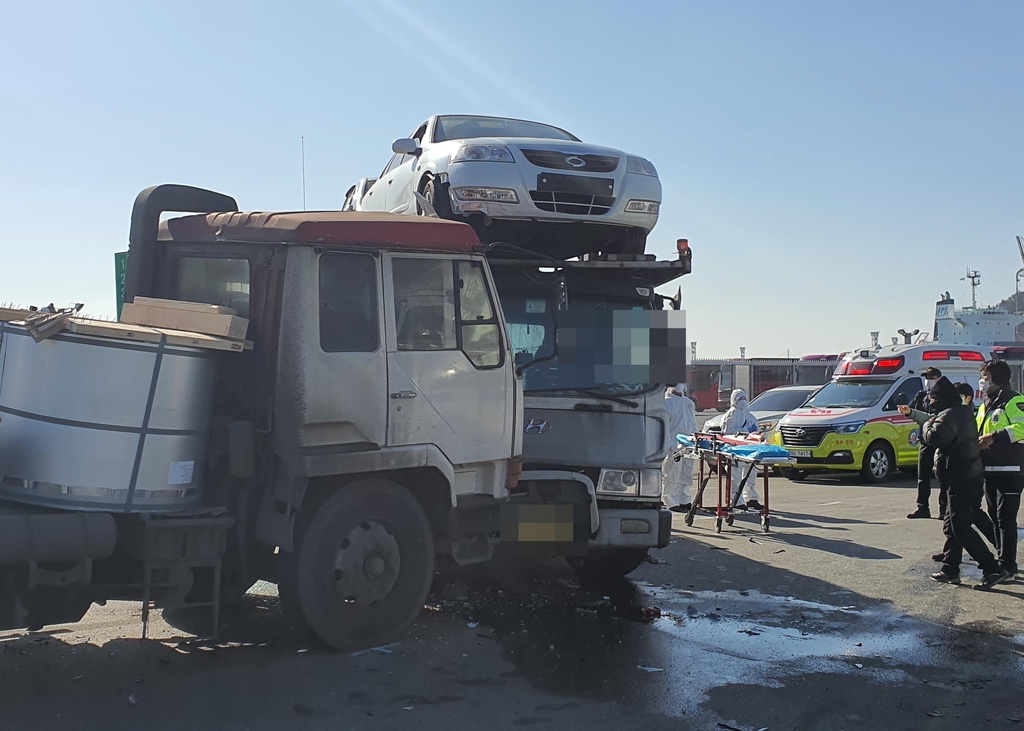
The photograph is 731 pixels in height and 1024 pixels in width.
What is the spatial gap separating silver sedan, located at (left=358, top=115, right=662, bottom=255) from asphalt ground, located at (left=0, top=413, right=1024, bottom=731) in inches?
114

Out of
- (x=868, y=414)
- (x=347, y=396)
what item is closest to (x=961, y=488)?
(x=347, y=396)

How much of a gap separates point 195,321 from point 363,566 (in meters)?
1.68

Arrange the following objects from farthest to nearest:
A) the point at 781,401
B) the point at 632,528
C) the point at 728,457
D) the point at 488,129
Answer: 1. the point at 781,401
2. the point at 728,457
3. the point at 488,129
4. the point at 632,528

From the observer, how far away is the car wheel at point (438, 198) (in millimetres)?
8047

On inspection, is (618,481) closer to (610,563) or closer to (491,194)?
(610,563)

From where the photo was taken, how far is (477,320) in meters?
6.23

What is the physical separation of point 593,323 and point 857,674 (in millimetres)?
2958

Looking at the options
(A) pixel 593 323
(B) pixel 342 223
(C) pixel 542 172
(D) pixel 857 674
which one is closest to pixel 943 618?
(D) pixel 857 674

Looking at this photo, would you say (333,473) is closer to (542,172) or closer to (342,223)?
(342,223)

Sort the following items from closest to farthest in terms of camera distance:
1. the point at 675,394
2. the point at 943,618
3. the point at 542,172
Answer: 1. the point at 943,618
2. the point at 542,172
3. the point at 675,394

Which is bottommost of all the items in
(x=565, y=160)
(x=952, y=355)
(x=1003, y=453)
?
(x=1003, y=453)

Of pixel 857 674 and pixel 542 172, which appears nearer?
pixel 857 674

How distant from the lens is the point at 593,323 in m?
7.27

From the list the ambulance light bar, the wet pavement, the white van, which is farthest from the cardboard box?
the ambulance light bar
